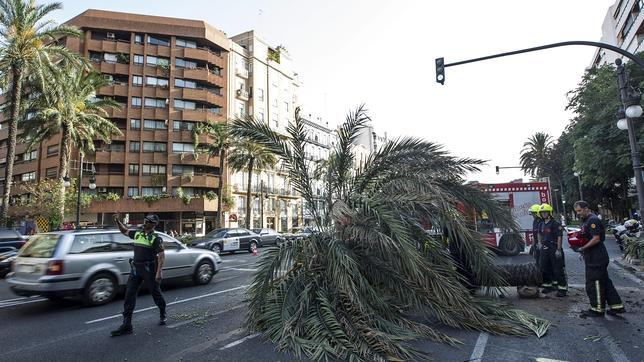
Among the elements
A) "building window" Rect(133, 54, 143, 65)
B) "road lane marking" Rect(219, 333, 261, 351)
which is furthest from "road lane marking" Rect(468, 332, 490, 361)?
"building window" Rect(133, 54, 143, 65)

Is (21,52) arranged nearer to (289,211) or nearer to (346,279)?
(346,279)

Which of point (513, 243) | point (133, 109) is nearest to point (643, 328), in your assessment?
point (513, 243)

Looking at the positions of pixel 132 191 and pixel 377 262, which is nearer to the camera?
pixel 377 262

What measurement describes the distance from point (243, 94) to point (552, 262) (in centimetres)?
4675

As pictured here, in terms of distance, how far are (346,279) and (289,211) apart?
51.7 m

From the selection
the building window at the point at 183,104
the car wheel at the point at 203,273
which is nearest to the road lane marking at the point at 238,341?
the car wheel at the point at 203,273

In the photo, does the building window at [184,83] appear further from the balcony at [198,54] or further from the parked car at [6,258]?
the parked car at [6,258]

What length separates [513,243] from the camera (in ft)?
25.9

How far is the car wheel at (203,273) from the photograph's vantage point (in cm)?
1061

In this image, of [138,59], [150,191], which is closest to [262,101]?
[138,59]

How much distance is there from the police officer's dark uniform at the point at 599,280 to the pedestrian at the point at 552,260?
146 centimetres

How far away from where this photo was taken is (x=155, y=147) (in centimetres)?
4375

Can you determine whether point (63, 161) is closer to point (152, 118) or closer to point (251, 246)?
point (251, 246)

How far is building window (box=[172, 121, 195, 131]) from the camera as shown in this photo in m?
44.7
